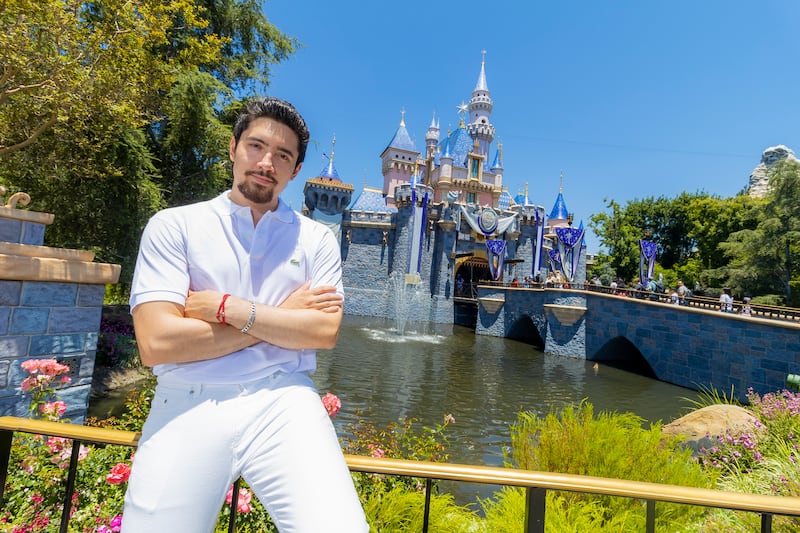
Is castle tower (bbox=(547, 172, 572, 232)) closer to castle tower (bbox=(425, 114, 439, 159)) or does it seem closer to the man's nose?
castle tower (bbox=(425, 114, 439, 159))

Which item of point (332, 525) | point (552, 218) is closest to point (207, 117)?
point (332, 525)

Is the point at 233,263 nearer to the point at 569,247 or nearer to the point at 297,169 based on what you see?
the point at 297,169

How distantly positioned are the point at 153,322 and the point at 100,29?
285 inches

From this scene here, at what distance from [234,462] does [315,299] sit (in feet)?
2.01

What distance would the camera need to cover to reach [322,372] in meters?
11.5


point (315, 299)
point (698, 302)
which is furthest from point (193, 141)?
point (698, 302)

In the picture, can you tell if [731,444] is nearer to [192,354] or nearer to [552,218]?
[192,354]

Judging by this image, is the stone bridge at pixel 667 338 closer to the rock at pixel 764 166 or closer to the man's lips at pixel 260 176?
the man's lips at pixel 260 176

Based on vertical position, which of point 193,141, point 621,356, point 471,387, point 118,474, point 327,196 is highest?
point 327,196

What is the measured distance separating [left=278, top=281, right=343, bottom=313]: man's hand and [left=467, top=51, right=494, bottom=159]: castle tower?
39182 millimetres

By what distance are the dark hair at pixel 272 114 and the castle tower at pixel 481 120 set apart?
128ft

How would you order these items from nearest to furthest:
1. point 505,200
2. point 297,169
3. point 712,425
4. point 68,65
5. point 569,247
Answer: point 297,169 < point 68,65 < point 712,425 < point 569,247 < point 505,200

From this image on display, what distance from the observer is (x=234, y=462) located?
1255 millimetres

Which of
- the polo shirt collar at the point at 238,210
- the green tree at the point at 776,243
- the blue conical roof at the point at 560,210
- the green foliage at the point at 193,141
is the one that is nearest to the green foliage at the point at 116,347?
the green foliage at the point at 193,141
